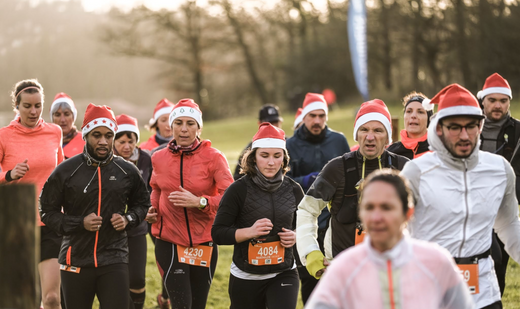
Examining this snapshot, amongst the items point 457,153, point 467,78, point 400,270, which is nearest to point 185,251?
point 457,153

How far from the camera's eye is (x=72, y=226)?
527 cm

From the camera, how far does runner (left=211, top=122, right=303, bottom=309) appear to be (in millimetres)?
5320

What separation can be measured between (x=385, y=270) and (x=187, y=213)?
3404mm

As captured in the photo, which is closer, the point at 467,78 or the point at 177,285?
Result: the point at 177,285

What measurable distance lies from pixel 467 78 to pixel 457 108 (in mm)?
33109

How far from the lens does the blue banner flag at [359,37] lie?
23.7m

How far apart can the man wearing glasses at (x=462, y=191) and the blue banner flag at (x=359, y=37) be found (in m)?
19.9

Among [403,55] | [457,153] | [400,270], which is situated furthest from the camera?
[403,55]

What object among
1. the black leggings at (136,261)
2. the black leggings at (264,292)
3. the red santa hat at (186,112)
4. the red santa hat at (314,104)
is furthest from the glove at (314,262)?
the red santa hat at (314,104)

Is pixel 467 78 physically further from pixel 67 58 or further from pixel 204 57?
pixel 67 58

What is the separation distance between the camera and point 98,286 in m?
5.43

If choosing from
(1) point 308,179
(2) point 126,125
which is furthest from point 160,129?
(1) point 308,179

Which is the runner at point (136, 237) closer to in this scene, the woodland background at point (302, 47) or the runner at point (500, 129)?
the runner at point (500, 129)

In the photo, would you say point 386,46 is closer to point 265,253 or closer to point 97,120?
point 97,120
